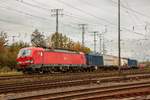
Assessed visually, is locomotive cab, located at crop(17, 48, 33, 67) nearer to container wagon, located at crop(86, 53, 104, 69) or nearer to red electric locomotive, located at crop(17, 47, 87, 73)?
red electric locomotive, located at crop(17, 47, 87, 73)

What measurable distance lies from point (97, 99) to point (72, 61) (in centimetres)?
3236

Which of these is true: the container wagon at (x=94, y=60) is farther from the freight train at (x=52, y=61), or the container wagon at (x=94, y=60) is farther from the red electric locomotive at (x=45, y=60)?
the red electric locomotive at (x=45, y=60)

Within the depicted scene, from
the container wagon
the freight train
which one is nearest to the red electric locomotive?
the freight train

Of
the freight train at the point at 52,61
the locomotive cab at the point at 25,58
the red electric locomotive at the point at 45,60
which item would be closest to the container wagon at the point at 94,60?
the freight train at the point at 52,61

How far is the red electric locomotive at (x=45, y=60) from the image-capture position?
124 feet

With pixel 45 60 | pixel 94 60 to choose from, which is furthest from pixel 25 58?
pixel 94 60

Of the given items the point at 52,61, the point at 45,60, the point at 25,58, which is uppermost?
the point at 25,58

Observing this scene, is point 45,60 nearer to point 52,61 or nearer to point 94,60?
point 52,61

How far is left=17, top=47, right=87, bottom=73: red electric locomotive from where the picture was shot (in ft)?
124

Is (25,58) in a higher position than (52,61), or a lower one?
higher

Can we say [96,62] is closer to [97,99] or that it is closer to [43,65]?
[43,65]

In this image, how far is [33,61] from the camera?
37.5 meters

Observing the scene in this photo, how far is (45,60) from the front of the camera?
3950cm

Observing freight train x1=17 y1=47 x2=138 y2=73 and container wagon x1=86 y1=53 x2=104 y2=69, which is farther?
container wagon x1=86 y1=53 x2=104 y2=69
